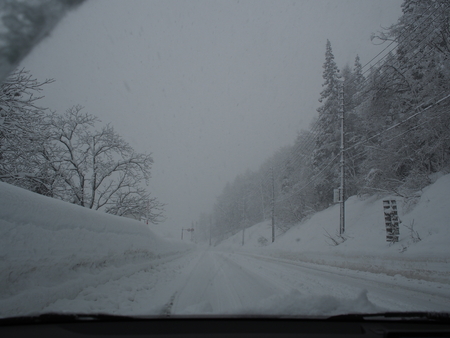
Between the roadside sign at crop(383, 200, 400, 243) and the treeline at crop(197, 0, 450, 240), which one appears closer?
the roadside sign at crop(383, 200, 400, 243)

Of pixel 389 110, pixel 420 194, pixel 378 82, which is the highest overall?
pixel 378 82

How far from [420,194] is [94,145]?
18794 mm

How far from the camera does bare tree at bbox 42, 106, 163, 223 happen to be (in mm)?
13141

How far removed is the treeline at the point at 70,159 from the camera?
831 centimetres

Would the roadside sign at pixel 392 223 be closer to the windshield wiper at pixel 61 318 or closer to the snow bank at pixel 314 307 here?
the snow bank at pixel 314 307

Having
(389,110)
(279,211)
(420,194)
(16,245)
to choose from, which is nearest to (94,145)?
(16,245)

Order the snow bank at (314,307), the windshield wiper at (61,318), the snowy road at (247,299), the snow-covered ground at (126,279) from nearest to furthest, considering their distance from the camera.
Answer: the windshield wiper at (61,318) < the snow bank at (314,307) < the snowy road at (247,299) < the snow-covered ground at (126,279)

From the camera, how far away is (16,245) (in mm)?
3133

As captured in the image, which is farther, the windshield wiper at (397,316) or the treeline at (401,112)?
the treeline at (401,112)

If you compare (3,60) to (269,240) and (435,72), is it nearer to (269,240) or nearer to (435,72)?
(435,72)

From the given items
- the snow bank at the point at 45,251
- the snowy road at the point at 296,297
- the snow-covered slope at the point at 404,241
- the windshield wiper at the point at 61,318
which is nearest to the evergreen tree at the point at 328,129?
the snow-covered slope at the point at 404,241

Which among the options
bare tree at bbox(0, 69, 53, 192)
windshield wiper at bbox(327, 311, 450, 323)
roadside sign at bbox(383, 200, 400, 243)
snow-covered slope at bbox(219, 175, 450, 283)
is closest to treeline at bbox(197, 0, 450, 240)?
snow-covered slope at bbox(219, 175, 450, 283)

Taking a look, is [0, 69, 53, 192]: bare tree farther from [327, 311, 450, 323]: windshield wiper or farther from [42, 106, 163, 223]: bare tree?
[327, 311, 450, 323]: windshield wiper

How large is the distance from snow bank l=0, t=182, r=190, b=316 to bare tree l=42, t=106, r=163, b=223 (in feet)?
30.0
